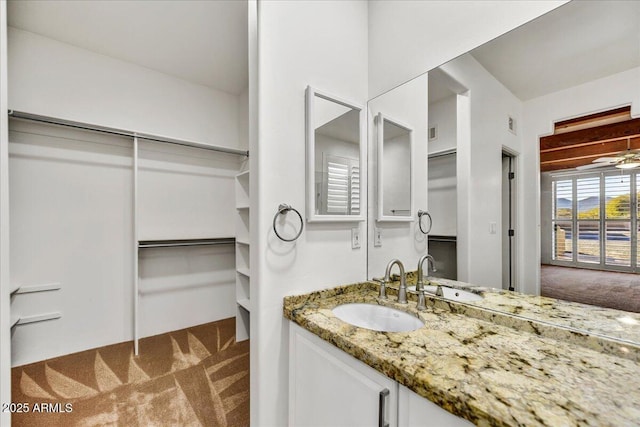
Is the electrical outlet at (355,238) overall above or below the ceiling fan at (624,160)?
below

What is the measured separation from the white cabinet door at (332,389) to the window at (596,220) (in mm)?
870

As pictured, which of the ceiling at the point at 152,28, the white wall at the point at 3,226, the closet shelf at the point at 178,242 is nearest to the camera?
the white wall at the point at 3,226

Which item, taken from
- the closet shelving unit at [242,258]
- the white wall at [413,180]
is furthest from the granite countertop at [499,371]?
the closet shelving unit at [242,258]

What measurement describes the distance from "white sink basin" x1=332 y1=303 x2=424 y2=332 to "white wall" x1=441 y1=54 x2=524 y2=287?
1.22 ft

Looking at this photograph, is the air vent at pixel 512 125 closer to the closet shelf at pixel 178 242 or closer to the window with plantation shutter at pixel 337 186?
Result: the window with plantation shutter at pixel 337 186

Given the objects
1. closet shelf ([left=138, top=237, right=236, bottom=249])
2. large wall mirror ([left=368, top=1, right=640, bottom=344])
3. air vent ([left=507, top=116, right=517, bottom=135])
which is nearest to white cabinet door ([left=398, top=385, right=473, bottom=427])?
large wall mirror ([left=368, top=1, right=640, bottom=344])

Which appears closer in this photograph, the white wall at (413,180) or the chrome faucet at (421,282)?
the chrome faucet at (421,282)

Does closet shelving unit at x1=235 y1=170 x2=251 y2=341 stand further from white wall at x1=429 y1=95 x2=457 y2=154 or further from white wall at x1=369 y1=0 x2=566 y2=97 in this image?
white wall at x1=429 y1=95 x2=457 y2=154

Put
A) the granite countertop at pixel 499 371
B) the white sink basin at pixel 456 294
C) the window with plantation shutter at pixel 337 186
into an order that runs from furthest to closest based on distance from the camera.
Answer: the window with plantation shutter at pixel 337 186 → the white sink basin at pixel 456 294 → the granite countertop at pixel 499 371

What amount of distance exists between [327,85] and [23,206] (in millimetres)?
2645

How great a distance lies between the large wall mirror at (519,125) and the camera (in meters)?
0.92

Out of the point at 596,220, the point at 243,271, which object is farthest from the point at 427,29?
the point at 243,271

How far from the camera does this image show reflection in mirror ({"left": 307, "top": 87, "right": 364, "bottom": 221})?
1.38m

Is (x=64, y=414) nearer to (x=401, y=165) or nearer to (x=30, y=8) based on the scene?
(x=401, y=165)
